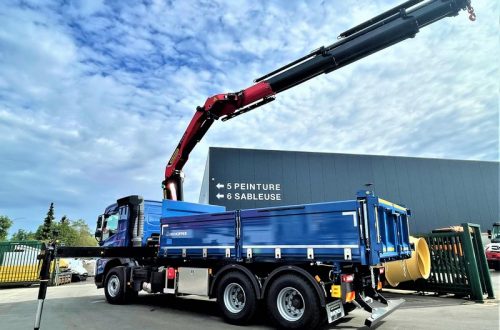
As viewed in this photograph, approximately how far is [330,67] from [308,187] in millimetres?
15005

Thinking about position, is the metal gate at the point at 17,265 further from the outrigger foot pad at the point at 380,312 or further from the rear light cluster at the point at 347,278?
the outrigger foot pad at the point at 380,312

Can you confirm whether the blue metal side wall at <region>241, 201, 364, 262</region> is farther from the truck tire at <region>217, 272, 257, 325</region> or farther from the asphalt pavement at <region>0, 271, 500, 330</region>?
the asphalt pavement at <region>0, 271, 500, 330</region>

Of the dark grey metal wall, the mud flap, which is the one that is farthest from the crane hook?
the dark grey metal wall

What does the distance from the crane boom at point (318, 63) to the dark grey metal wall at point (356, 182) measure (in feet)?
30.8

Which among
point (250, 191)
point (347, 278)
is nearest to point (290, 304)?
point (347, 278)

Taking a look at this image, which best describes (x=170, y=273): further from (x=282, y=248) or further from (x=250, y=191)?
(x=250, y=191)

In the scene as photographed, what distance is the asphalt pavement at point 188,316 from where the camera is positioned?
6320 mm

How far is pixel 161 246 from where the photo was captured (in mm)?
8492

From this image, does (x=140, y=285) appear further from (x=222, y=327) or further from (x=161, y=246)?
(x=222, y=327)

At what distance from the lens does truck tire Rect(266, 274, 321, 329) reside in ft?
17.6

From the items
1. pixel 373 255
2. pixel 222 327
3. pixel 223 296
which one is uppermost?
pixel 373 255

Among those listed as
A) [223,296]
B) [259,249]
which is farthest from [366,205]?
[223,296]

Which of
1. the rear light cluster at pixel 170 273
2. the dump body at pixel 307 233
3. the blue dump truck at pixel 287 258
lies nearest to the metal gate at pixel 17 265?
the blue dump truck at pixel 287 258

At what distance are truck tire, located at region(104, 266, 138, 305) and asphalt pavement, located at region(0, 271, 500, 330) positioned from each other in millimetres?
215
